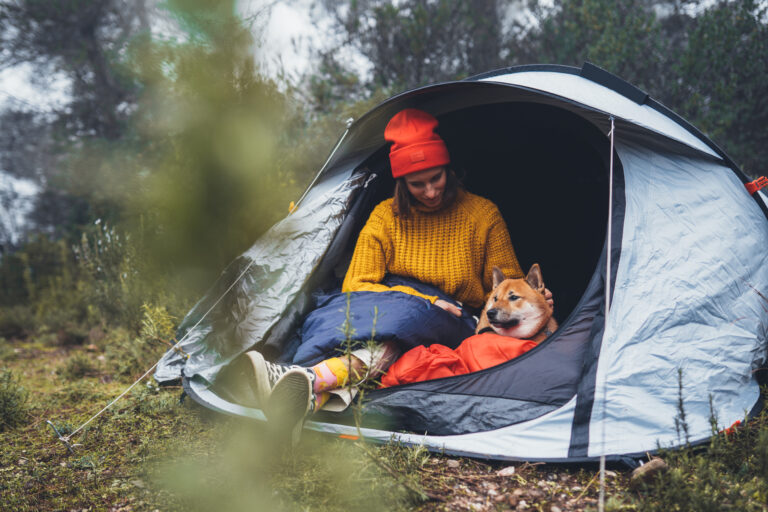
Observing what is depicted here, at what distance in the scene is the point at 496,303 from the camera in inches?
104

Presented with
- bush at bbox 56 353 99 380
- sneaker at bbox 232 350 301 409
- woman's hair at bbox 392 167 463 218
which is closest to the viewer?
sneaker at bbox 232 350 301 409

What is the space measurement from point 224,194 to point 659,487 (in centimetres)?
168

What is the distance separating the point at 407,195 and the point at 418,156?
0.28 m

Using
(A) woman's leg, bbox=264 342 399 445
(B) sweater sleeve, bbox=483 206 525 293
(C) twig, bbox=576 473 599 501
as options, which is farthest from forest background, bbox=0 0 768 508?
(C) twig, bbox=576 473 599 501

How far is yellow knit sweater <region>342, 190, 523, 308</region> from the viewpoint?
9.57ft

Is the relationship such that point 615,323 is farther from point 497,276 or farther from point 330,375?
point 330,375

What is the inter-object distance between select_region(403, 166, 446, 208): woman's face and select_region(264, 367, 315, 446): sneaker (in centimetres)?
123

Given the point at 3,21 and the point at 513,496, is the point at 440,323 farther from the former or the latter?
the point at 3,21

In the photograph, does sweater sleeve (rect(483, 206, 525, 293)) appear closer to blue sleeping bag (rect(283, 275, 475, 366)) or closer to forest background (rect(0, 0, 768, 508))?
blue sleeping bag (rect(283, 275, 475, 366))

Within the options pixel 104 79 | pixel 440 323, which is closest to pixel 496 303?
pixel 440 323

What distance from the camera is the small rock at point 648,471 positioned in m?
1.72

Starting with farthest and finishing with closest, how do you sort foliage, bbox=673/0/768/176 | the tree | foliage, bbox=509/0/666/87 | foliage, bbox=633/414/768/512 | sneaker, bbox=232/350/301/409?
the tree → foliage, bbox=509/0/666/87 → foliage, bbox=673/0/768/176 → sneaker, bbox=232/350/301/409 → foliage, bbox=633/414/768/512

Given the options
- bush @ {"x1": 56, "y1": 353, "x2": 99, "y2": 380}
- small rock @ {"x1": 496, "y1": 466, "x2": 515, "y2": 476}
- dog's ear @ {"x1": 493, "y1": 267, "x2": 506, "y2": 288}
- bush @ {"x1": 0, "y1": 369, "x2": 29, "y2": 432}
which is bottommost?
bush @ {"x1": 56, "y1": 353, "x2": 99, "y2": 380}

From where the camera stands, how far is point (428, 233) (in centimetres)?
297
